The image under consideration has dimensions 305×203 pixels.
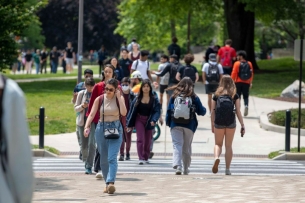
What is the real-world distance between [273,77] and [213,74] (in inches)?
576

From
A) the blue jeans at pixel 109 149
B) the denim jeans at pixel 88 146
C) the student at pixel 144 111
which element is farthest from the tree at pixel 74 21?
the blue jeans at pixel 109 149

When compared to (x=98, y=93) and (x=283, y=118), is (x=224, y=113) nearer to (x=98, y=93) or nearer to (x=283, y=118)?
(x=98, y=93)

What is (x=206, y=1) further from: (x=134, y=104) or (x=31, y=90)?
(x=134, y=104)

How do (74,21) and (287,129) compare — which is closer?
(287,129)

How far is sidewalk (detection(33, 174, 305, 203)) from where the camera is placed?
10.9 m

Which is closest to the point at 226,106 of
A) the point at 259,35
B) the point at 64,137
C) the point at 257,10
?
the point at 64,137

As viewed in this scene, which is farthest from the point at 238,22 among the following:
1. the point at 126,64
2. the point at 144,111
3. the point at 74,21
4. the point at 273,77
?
the point at 74,21

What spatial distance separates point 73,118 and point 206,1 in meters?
18.2

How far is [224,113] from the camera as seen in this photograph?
14.0m

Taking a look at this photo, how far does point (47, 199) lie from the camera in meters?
11.0

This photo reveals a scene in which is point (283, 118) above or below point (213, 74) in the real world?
below

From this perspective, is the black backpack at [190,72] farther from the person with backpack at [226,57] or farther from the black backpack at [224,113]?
the black backpack at [224,113]

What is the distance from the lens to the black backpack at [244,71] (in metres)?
23.7

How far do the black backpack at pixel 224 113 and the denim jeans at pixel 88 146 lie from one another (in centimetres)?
195
